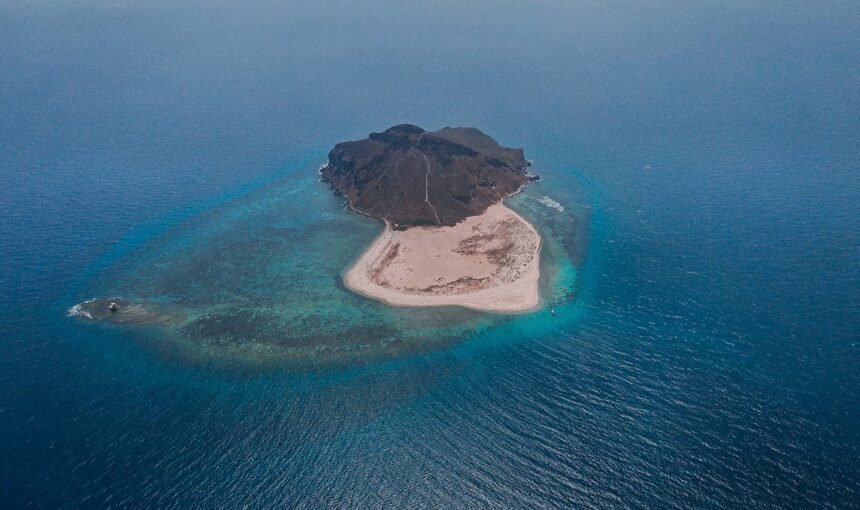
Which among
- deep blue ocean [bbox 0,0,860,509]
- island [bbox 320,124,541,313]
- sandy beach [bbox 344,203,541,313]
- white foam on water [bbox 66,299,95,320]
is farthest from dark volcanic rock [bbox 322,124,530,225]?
white foam on water [bbox 66,299,95,320]

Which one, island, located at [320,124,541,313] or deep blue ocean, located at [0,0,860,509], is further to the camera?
island, located at [320,124,541,313]

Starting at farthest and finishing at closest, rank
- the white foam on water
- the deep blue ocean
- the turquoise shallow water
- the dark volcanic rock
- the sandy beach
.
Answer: the dark volcanic rock
the sandy beach
the white foam on water
the turquoise shallow water
the deep blue ocean

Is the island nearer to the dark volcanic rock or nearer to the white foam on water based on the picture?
the dark volcanic rock

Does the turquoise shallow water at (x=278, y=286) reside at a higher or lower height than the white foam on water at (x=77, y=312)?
higher

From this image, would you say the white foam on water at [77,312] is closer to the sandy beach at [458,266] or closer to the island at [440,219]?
the sandy beach at [458,266]

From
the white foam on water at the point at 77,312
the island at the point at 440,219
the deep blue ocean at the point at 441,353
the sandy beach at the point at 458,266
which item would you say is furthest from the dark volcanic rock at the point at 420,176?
the white foam on water at the point at 77,312

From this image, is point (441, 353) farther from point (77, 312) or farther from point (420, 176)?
point (77, 312)
